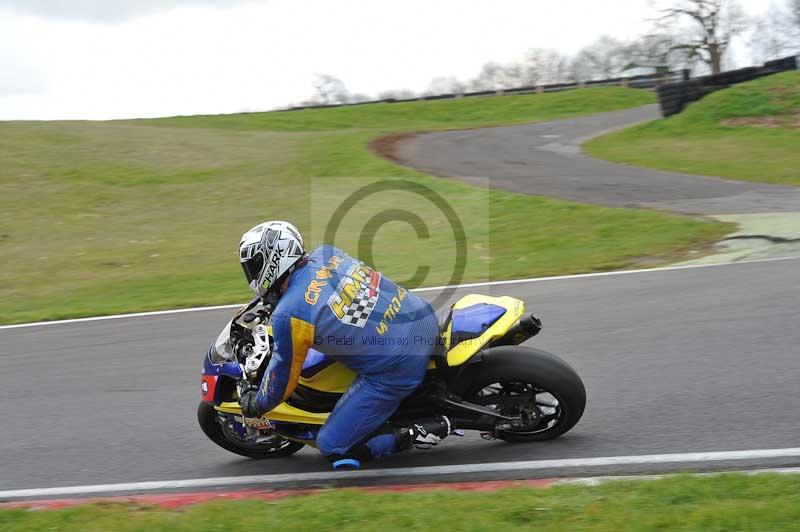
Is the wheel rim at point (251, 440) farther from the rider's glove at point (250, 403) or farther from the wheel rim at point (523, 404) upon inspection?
the wheel rim at point (523, 404)

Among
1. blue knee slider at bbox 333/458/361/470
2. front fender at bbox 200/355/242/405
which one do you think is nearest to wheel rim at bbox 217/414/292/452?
front fender at bbox 200/355/242/405

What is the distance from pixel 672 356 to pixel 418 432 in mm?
2674

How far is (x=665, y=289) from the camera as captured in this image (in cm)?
929

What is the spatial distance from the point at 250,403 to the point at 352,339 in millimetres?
809

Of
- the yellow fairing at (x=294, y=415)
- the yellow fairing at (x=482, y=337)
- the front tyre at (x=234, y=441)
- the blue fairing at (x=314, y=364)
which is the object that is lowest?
the front tyre at (x=234, y=441)

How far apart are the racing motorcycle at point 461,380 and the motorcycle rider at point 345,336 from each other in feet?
0.42

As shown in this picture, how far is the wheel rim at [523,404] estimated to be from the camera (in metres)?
5.40

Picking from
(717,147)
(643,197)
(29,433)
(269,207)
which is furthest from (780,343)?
(717,147)

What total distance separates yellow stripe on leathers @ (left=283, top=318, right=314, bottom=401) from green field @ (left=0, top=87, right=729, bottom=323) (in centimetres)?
627

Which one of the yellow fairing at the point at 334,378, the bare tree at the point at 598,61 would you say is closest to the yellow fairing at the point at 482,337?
the yellow fairing at the point at 334,378

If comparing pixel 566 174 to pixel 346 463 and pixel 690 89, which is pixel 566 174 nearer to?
pixel 690 89

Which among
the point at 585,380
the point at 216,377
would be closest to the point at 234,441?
the point at 216,377

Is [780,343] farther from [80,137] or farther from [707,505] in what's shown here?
[80,137]

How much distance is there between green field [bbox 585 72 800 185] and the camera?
19309mm
